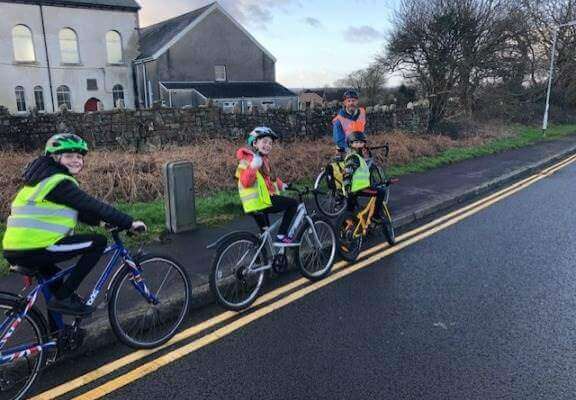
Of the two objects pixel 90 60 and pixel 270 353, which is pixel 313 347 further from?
pixel 90 60

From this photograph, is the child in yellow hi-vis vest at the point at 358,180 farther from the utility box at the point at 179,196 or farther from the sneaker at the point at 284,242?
the utility box at the point at 179,196

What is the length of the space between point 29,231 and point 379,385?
281 centimetres

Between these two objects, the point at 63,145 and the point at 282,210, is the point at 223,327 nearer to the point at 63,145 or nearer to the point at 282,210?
the point at 282,210

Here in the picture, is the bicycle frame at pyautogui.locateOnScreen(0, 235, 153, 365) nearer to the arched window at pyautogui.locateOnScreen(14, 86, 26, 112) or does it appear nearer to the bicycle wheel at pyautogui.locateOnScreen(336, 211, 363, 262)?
the bicycle wheel at pyautogui.locateOnScreen(336, 211, 363, 262)

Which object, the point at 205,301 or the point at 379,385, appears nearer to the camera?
the point at 379,385

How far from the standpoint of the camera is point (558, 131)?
25.4 metres

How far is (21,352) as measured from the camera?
3.34m

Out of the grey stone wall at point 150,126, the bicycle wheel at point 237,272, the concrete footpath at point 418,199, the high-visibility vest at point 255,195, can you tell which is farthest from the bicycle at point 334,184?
the grey stone wall at point 150,126

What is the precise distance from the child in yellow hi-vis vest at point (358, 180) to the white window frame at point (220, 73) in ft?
112

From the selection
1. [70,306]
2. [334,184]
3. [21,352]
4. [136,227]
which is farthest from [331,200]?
[21,352]

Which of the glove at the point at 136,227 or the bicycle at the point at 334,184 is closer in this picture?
the glove at the point at 136,227

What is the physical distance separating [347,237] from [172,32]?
36104 mm

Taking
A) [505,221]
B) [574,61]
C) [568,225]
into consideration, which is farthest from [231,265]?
[574,61]

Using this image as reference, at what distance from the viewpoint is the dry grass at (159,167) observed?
873cm
